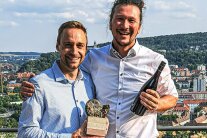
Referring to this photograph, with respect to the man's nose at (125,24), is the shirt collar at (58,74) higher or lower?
lower

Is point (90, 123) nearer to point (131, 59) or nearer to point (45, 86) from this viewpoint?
point (45, 86)

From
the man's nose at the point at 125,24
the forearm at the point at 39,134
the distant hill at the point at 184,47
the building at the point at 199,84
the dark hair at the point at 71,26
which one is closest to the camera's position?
the forearm at the point at 39,134

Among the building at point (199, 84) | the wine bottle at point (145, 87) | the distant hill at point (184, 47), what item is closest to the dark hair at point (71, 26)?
the wine bottle at point (145, 87)

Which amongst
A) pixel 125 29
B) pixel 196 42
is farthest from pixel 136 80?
pixel 196 42

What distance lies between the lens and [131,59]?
7.73ft

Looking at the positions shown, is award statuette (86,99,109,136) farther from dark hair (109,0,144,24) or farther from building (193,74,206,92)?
building (193,74,206,92)

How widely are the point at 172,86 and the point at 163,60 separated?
0.44 ft

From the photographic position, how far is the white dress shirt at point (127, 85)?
7.55ft

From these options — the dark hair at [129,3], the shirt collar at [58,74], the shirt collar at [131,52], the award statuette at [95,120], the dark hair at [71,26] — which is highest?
the dark hair at [129,3]

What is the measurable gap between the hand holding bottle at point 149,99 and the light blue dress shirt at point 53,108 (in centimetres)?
25

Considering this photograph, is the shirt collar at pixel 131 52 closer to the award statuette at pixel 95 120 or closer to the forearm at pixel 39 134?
the award statuette at pixel 95 120

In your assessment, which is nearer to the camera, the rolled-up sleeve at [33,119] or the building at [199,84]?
the rolled-up sleeve at [33,119]

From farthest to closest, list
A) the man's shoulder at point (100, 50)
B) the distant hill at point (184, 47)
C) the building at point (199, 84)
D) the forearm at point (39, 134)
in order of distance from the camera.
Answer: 1. the distant hill at point (184, 47)
2. the building at point (199, 84)
3. the man's shoulder at point (100, 50)
4. the forearm at point (39, 134)

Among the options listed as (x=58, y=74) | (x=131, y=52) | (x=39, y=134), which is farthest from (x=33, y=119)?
(x=131, y=52)
